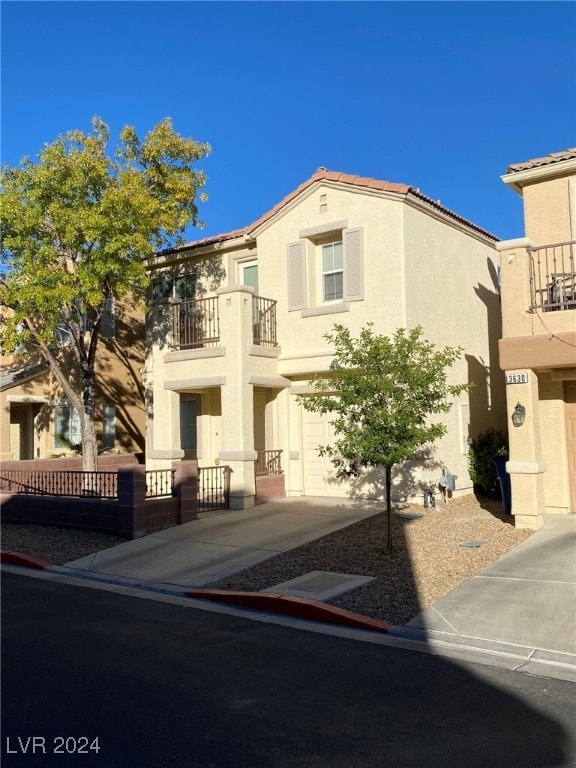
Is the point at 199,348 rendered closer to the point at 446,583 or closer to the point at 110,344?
the point at 110,344

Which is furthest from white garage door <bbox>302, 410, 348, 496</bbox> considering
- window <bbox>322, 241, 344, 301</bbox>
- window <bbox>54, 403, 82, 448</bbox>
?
window <bbox>54, 403, 82, 448</bbox>

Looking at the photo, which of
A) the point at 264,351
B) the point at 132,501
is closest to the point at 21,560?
the point at 132,501

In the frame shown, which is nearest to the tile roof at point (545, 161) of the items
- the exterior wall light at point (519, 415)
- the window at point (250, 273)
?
the exterior wall light at point (519, 415)

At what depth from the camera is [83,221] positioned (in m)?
15.2

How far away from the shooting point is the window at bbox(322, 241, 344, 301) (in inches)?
641

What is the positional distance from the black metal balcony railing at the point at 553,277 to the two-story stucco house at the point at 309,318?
2.82 m

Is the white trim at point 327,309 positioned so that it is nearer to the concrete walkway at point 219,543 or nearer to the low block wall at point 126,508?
the concrete walkway at point 219,543

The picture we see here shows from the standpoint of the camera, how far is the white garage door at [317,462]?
1627 cm

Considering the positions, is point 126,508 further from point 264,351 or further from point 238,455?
point 264,351

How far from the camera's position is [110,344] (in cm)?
2208

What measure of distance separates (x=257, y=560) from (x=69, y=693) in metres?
5.44

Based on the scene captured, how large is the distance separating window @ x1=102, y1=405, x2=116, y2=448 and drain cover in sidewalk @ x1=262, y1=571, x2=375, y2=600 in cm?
1257

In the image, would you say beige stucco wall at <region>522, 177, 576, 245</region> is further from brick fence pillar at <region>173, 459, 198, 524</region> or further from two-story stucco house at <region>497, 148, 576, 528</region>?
brick fence pillar at <region>173, 459, 198, 524</region>

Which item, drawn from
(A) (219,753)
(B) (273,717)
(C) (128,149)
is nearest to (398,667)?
(B) (273,717)
